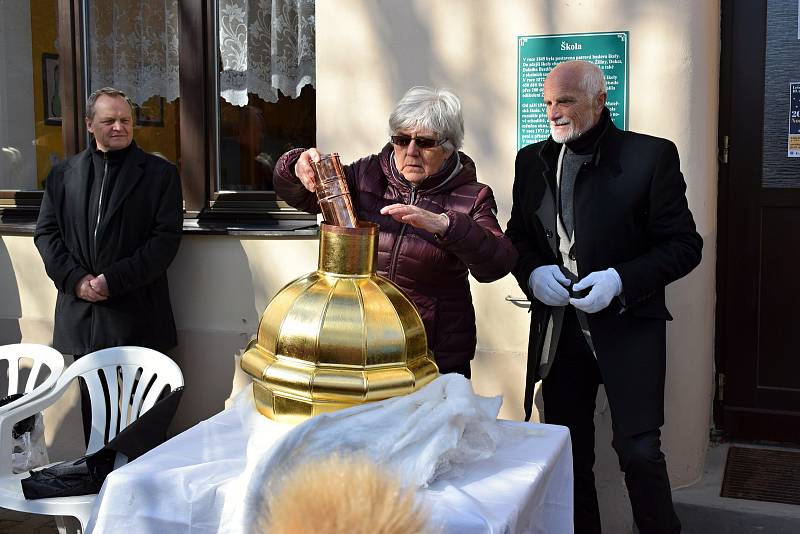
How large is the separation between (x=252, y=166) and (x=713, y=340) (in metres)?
2.46

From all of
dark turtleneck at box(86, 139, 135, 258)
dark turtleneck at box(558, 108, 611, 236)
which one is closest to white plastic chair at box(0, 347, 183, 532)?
dark turtleneck at box(86, 139, 135, 258)

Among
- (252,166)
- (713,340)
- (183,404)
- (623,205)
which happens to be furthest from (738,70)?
(183,404)

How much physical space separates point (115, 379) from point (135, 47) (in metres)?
2.32

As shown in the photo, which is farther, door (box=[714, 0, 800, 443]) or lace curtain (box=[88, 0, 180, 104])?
lace curtain (box=[88, 0, 180, 104])

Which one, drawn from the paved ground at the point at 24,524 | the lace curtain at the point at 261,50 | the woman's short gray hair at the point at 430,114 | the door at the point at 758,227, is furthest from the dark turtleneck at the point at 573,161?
the paved ground at the point at 24,524

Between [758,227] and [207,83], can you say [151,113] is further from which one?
[758,227]

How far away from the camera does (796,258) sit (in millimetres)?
3945

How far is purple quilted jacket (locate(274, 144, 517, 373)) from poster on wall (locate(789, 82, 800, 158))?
1895 millimetres

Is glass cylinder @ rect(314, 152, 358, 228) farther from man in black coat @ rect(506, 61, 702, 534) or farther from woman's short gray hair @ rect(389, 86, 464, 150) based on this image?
man in black coat @ rect(506, 61, 702, 534)

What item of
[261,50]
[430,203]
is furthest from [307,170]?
[261,50]

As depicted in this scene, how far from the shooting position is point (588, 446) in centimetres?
311

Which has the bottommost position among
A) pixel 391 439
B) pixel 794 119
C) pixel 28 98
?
pixel 391 439

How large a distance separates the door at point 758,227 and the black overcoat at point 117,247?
8.54 ft

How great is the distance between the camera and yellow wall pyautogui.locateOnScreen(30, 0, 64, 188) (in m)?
5.14
